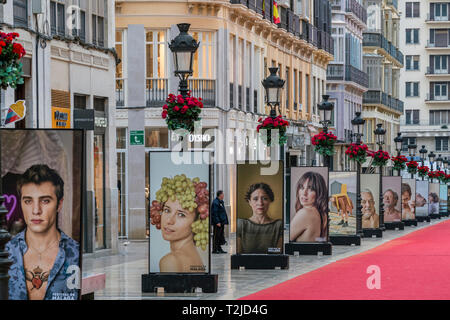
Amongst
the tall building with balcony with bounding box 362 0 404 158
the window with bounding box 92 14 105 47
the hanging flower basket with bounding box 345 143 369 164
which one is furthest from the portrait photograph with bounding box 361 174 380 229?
the tall building with balcony with bounding box 362 0 404 158

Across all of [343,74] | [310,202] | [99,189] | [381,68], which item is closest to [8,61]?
[310,202]

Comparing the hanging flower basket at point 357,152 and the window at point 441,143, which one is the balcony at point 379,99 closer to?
the window at point 441,143

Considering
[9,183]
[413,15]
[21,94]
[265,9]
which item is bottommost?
Answer: [9,183]

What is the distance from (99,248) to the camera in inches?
1214

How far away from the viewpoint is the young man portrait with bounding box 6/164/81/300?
1330 cm

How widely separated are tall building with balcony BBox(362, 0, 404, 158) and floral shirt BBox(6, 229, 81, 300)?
239 feet

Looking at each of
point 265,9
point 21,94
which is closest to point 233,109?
point 265,9

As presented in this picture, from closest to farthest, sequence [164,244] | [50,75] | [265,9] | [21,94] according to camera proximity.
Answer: [164,244] < [21,94] < [50,75] < [265,9]

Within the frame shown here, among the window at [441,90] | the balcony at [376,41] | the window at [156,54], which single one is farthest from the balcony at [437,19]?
the window at [156,54]

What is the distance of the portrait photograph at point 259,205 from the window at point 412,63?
336 ft

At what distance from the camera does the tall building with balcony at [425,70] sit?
125562mm

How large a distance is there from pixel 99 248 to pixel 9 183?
17.6 metres

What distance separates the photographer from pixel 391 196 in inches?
1962
